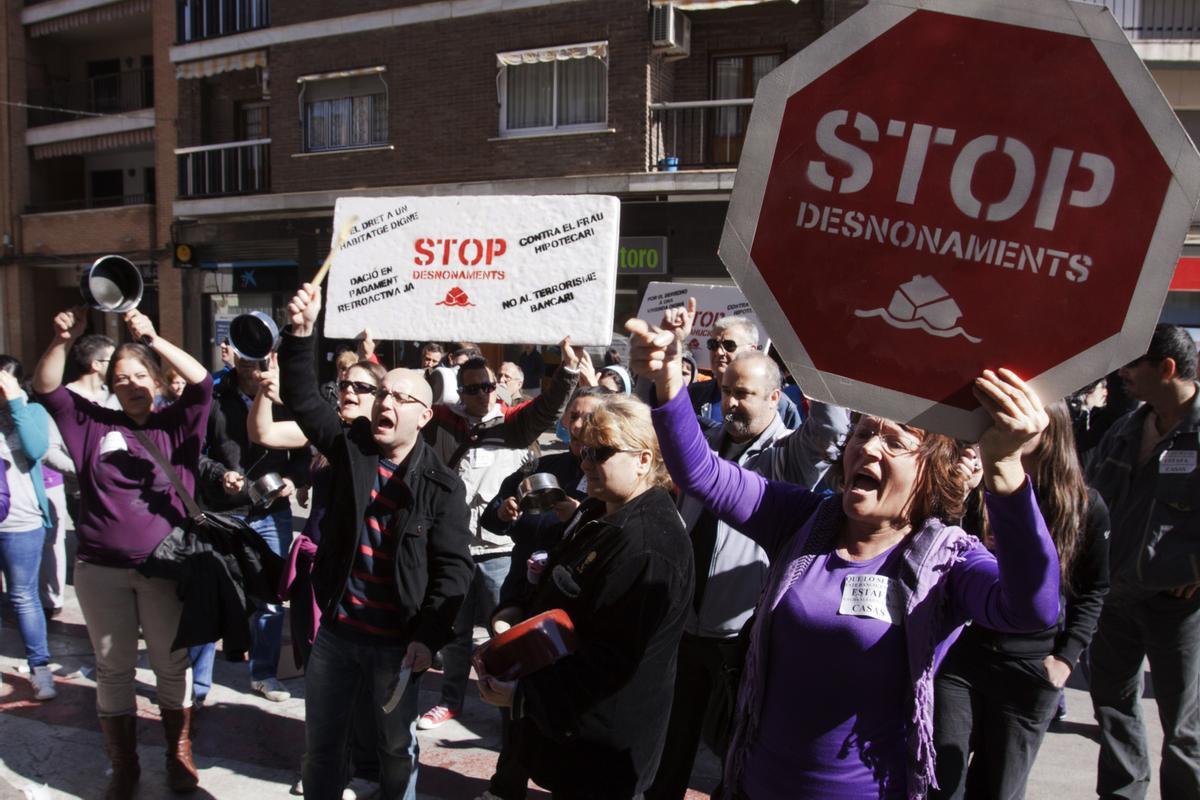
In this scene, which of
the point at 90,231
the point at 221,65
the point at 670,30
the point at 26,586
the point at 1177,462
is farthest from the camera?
the point at 90,231

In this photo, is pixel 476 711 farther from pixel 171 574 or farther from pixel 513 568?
pixel 171 574

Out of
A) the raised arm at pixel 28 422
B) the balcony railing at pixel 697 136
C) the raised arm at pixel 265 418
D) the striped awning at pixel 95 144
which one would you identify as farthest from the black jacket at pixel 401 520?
the striped awning at pixel 95 144

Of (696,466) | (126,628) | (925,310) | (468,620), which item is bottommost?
(468,620)

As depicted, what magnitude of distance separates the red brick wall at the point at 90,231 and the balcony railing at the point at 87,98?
229 cm

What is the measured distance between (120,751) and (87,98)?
860 inches

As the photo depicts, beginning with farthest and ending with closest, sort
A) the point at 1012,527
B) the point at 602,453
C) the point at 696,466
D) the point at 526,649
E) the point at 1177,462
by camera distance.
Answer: the point at 1177,462 < the point at 602,453 < the point at 526,649 < the point at 696,466 < the point at 1012,527

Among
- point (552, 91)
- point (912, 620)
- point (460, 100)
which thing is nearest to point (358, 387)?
point (912, 620)

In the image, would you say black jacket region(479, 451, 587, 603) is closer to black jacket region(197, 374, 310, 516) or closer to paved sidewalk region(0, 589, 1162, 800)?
paved sidewalk region(0, 589, 1162, 800)

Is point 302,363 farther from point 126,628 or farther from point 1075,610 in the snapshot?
point 1075,610

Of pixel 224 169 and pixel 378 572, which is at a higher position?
pixel 224 169

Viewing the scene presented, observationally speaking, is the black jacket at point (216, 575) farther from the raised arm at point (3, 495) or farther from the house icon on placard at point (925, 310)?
the house icon on placard at point (925, 310)

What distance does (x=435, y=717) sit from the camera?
4738 millimetres

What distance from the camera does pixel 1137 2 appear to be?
1450 centimetres

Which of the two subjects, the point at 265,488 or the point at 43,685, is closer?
the point at 265,488
